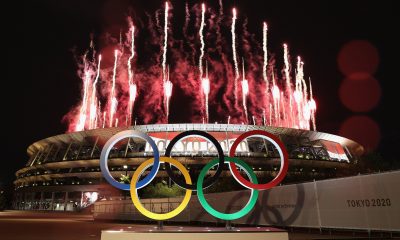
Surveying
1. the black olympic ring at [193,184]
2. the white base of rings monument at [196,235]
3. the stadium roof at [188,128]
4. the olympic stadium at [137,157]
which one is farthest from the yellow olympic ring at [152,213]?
the stadium roof at [188,128]

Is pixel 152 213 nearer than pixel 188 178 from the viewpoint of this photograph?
Yes

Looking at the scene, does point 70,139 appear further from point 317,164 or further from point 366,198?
point 366,198

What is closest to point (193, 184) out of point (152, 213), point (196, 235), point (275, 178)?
point (152, 213)

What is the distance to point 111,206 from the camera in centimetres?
4391

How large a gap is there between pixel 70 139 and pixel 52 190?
497 inches

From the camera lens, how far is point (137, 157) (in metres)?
69.6

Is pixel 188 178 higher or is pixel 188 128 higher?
pixel 188 128

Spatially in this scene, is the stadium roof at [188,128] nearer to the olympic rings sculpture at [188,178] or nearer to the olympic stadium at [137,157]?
the olympic stadium at [137,157]

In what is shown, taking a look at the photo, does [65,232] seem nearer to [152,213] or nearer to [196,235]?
[152,213]

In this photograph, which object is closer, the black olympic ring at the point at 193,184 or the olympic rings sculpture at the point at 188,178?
the olympic rings sculpture at the point at 188,178

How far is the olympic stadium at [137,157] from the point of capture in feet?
232

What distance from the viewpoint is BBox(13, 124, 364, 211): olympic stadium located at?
2778 inches

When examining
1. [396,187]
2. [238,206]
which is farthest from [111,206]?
[396,187]

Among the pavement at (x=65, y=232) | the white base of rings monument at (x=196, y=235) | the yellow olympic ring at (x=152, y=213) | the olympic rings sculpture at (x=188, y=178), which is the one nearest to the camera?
the white base of rings monument at (x=196, y=235)
